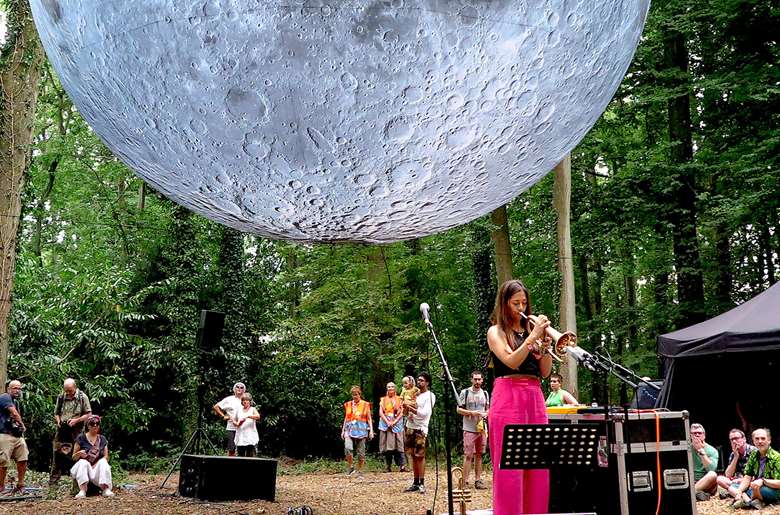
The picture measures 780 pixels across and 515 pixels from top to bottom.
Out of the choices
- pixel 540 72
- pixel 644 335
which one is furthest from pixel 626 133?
pixel 540 72

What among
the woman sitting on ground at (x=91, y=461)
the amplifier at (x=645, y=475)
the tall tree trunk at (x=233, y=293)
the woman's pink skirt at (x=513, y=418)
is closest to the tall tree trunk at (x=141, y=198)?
the tall tree trunk at (x=233, y=293)

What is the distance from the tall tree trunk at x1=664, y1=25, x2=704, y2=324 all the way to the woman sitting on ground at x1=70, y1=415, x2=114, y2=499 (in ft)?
33.6

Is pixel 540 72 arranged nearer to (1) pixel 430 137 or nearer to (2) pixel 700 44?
(1) pixel 430 137

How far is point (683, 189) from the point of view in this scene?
14500mm

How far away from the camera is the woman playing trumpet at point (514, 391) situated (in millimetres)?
3689

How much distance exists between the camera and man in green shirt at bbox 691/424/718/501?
329 inches

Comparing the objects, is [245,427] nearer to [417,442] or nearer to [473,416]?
[417,442]

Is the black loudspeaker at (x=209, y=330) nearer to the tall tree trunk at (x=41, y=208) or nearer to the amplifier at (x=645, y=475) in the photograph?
the amplifier at (x=645, y=475)

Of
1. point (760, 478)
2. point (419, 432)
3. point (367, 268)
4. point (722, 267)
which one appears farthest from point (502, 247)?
point (760, 478)

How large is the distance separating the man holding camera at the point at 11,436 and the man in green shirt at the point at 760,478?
341 inches

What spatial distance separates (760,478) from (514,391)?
5.32 meters

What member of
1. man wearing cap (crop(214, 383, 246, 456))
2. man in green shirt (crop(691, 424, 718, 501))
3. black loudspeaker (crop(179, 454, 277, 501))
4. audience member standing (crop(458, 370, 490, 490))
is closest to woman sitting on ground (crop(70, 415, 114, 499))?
black loudspeaker (crop(179, 454, 277, 501))

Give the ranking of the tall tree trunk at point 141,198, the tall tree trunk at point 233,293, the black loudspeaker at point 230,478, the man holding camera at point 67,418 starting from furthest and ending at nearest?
the tall tree trunk at point 141,198, the tall tree trunk at point 233,293, the man holding camera at point 67,418, the black loudspeaker at point 230,478

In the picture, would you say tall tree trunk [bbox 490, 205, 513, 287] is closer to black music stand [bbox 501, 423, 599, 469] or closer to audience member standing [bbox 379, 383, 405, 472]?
audience member standing [bbox 379, 383, 405, 472]
